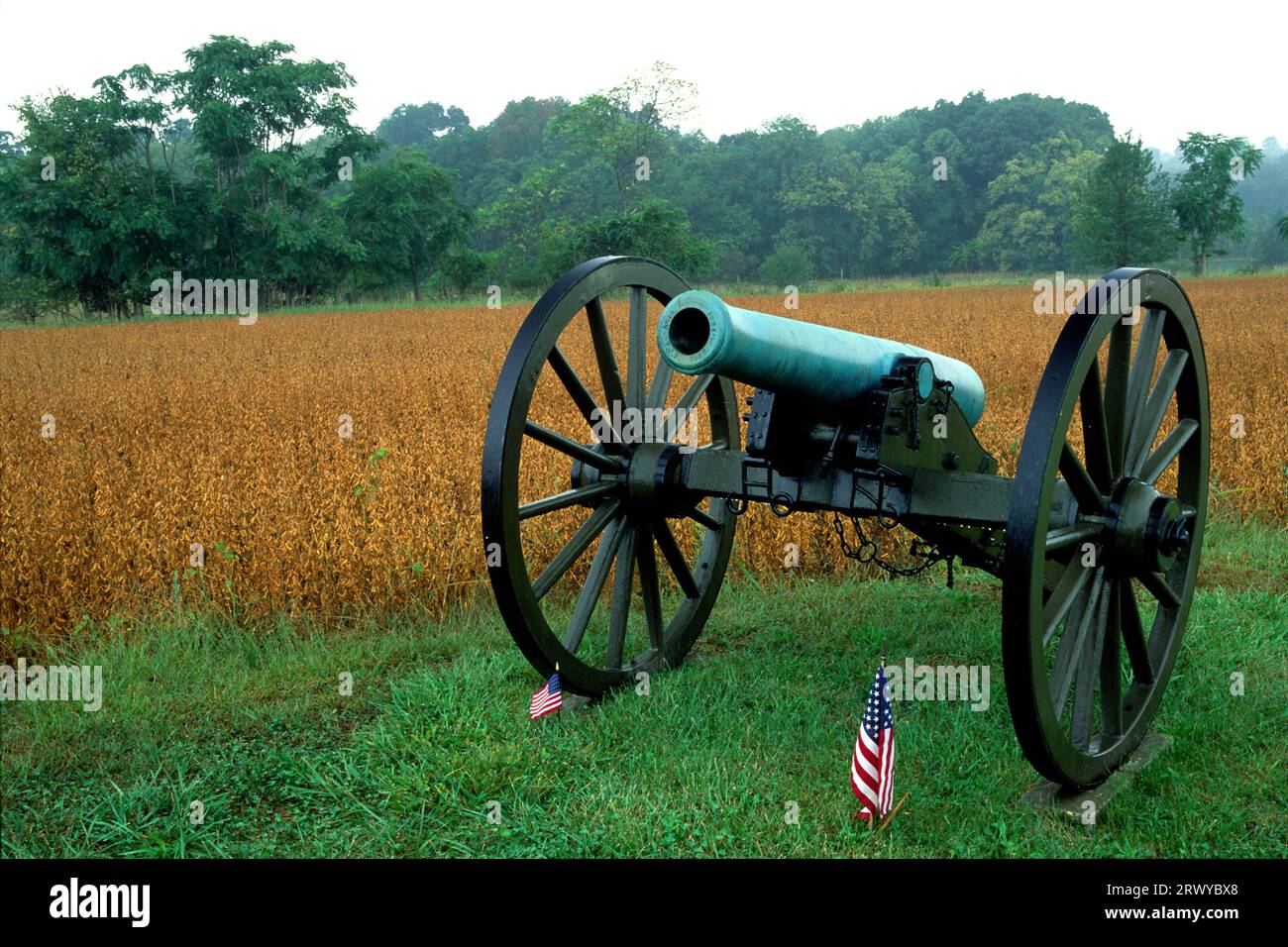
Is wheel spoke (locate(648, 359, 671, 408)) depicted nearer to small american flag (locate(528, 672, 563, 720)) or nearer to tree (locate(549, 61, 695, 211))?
small american flag (locate(528, 672, 563, 720))

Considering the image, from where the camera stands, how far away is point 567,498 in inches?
164

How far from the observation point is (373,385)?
43.5ft

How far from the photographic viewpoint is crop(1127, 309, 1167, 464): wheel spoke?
3826 millimetres

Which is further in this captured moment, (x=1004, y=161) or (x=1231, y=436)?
(x=1004, y=161)

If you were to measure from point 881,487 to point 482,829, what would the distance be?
67.9 inches

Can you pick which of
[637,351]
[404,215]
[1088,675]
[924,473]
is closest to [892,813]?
[1088,675]

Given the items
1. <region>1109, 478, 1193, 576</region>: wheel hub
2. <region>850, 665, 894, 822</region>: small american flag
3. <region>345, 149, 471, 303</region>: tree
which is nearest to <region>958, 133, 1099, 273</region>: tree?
<region>345, 149, 471, 303</region>: tree

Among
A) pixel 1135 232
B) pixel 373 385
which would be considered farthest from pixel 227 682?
pixel 1135 232

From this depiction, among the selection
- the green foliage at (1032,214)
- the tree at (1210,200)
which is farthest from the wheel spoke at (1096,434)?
the green foliage at (1032,214)

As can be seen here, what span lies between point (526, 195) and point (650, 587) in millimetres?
58689

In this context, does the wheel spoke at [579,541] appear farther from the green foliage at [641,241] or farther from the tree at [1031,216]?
the tree at [1031,216]

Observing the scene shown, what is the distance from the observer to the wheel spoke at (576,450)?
13.6ft
